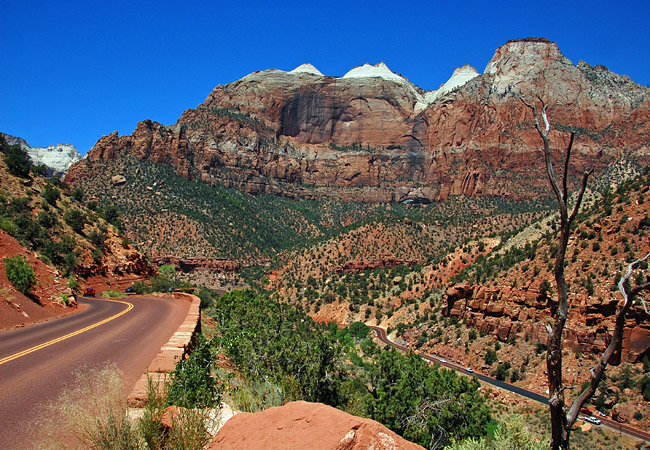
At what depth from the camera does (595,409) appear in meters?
26.5

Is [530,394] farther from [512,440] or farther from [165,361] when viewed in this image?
[165,361]

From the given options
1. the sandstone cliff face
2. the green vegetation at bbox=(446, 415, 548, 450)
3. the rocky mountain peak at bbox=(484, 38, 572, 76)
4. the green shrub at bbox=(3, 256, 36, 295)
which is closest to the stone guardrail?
the green vegetation at bbox=(446, 415, 548, 450)

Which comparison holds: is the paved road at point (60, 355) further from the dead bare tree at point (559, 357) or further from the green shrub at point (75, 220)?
the green shrub at point (75, 220)

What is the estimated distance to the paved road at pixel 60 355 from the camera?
6.46m

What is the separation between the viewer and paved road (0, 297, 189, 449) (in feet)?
21.2

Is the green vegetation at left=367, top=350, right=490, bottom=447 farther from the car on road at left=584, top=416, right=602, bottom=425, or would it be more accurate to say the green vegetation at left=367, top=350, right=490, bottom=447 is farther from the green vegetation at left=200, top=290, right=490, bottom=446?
the car on road at left=584, top=416, right=602, bottom=425

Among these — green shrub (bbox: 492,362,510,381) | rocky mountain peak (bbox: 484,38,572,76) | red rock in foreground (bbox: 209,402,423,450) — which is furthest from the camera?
rocky mountain peak (bbox: 484,38,572,76)

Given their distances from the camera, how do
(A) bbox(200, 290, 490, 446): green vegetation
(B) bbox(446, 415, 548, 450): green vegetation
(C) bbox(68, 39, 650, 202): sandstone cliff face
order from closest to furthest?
(B) bbox(446, 415, 548, 450): green vegetation < (A) bbox(200, 290, 490, 446): green vegetation < (C) bbox(68, 39, 650, 202): sandstone cliff face

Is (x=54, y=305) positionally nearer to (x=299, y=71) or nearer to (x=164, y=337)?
(x=164, y=337)

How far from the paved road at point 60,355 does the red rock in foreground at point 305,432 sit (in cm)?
270

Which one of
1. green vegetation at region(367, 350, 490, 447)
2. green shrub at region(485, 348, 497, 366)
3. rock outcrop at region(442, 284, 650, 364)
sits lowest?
green shrub at region(485, 348, 497, 366)

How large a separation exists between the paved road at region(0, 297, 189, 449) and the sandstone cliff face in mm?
88959

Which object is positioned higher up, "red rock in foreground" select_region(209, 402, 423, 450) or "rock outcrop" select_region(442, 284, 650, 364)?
"red rock in foreground" select_region(209, 402, 423, 450)

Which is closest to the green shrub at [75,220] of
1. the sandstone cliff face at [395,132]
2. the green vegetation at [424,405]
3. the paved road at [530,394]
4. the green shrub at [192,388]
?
the green vegetation at [424,405]
